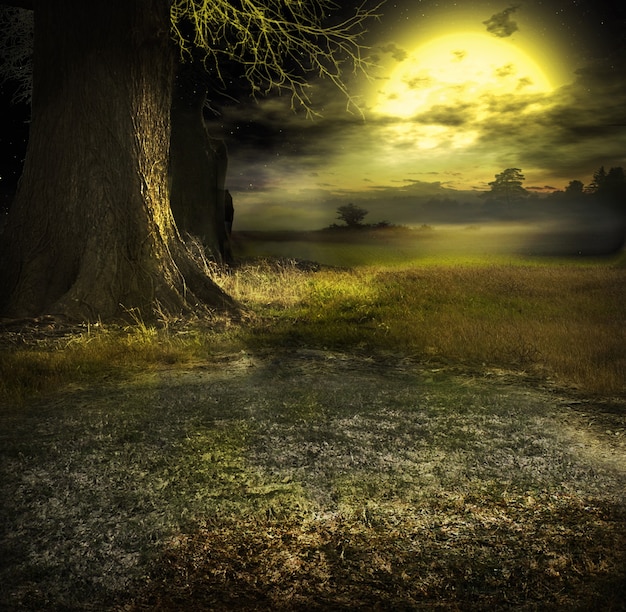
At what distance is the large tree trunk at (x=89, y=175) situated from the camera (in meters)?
8.71

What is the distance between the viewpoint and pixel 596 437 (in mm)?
4938

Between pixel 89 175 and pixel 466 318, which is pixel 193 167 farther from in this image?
pixel 466 318

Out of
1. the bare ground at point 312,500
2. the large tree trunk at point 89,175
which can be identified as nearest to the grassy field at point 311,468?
the bare ground at point 312,500

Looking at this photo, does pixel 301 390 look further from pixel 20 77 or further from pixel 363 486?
pixel 20 77

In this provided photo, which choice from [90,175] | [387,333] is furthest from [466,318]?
[90,175]

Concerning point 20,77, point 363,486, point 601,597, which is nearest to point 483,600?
point 601,597

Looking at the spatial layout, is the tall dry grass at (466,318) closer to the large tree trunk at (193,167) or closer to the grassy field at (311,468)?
the grassy field at (311,468)

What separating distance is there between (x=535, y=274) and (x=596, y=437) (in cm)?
1221

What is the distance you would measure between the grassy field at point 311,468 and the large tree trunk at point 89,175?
860mm

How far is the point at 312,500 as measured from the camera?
3.65 m

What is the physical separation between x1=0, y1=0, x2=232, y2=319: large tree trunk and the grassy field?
860mm

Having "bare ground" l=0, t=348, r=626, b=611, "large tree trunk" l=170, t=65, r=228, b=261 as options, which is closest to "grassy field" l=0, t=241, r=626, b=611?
"bare ground" l=0, t=348, r=626, b=611

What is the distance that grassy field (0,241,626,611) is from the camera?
2820 mm

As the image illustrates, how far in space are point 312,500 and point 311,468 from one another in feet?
1.63
